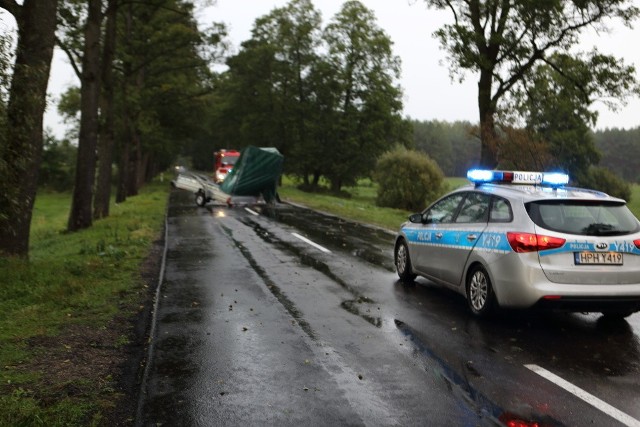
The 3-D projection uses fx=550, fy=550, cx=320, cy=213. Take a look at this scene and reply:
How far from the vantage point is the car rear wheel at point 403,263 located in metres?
9.06

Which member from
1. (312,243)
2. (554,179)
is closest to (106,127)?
(312,243)

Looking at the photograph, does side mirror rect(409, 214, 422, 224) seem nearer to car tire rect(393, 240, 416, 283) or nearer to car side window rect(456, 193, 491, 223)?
car tire rect(393, 240, 416, 283)

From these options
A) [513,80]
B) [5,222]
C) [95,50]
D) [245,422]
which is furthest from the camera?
[513,80]

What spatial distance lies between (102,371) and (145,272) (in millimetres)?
4980

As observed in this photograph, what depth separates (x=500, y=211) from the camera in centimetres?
680

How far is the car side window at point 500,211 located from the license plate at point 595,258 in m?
0.86

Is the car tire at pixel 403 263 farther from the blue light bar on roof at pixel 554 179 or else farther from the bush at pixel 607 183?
the bush at pixel 607 183

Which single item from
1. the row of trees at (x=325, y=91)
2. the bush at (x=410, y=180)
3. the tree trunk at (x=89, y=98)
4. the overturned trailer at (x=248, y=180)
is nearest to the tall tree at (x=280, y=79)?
the row of trees at (x=325, y=91)

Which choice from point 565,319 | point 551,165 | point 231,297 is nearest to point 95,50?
point 231,297

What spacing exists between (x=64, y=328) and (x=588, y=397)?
17.2 feet

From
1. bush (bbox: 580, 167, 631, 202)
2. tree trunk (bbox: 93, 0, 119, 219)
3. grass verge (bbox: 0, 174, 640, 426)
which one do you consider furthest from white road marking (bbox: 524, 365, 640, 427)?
bush (bbox: 580, 167, 631, 202)

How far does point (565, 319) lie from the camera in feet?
22.8

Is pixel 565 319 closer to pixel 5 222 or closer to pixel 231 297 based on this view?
pixel 231 297

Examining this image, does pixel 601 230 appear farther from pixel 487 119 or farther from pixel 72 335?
pixel 487 119
